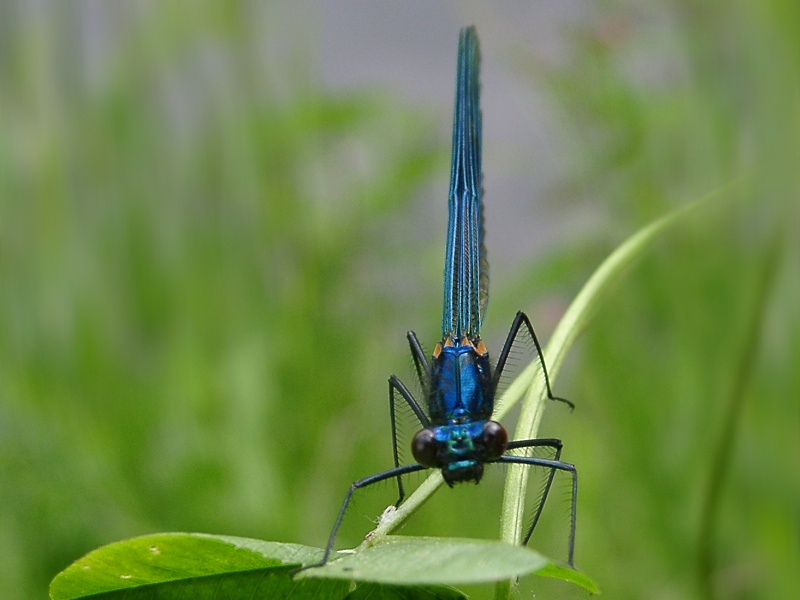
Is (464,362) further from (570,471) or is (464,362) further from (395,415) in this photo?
(570,471)

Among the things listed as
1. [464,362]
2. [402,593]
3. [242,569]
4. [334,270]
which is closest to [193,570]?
[242,569]

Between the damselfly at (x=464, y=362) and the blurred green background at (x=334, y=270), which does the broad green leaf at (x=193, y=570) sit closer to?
the damselfly at (x=464, y=362)

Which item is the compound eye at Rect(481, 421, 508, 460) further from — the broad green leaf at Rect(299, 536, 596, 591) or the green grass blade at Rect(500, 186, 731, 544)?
the broad green leaf at Rect(299, 536, 596, 591)

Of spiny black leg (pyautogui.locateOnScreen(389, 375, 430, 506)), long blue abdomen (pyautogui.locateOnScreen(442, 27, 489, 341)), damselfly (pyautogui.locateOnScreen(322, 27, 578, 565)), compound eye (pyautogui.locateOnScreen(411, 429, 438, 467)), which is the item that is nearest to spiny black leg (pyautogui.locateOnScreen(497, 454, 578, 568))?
damselfly (pyautogui.locateOnScreen(322, 27, 578, 565))

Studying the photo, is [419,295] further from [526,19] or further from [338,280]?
[526,19]

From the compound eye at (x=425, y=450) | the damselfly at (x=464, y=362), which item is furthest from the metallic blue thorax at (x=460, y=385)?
the compound eye at (x=425, y=450)

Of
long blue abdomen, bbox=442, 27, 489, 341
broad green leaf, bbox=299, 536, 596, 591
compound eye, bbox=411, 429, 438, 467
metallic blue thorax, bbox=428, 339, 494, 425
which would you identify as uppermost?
long blue abdomen, bbox=442, 27, 489, 341
